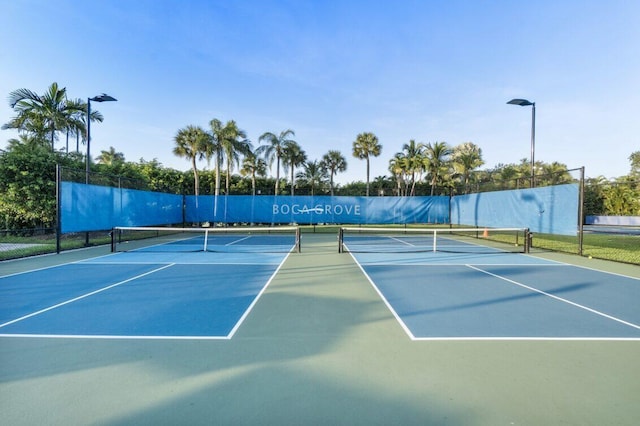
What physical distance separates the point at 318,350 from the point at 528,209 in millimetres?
11989

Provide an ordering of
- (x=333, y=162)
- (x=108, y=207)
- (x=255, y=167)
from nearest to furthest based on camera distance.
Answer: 1. (x=108, y=207)
2. (x=255, y=167)
3. (x=333, y=162)

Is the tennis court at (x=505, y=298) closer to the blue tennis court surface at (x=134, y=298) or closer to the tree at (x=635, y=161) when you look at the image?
the blue tennis court surface at (x=134, y=298)

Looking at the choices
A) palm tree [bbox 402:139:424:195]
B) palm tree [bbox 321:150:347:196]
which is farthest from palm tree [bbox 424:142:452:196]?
palm tree [bbox 321:150:347:196]

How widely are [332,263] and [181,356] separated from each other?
5.87 metres

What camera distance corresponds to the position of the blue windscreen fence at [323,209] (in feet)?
59.9

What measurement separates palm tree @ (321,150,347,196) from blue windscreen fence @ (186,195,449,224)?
938 inches

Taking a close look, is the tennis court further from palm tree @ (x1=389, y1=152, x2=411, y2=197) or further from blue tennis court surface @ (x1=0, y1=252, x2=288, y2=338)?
palm tree @ (x1=389, y1=152, x2=411, y2=197)

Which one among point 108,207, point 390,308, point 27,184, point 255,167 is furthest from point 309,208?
point 255,167

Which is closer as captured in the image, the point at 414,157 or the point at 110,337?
the point at 110,337

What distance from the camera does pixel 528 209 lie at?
12.5 meters

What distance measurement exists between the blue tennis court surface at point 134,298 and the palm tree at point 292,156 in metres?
22.0

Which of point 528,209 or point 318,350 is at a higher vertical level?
point 528,209

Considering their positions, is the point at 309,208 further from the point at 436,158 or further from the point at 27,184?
the point at 436,158

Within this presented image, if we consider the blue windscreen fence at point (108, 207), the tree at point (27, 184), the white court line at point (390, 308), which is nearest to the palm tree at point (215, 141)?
the blue windscreen fence at point (108, 207)
